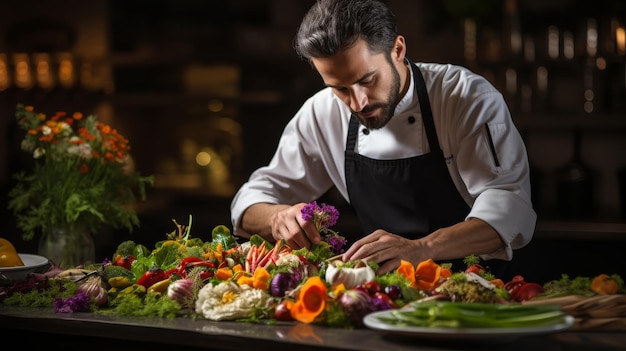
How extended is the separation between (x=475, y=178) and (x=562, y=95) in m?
2.60

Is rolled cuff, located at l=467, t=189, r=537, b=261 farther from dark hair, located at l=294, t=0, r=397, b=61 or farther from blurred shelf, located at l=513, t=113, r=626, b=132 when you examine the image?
blurred shelf, located at l=513, t=113, r=626, b=132

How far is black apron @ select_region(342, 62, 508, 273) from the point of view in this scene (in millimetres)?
2914

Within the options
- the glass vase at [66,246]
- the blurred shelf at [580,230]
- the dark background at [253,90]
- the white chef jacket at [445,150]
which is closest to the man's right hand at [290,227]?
the white chef jacket at [445,150]

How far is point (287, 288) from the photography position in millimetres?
2012

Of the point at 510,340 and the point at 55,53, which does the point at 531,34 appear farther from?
the point at 510,340

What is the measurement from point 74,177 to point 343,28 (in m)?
1.01

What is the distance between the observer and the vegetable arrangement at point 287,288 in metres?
1.86

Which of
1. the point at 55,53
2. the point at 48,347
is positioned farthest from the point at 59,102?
the point at 48,347

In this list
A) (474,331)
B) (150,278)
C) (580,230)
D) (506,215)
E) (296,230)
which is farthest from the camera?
(580,230)

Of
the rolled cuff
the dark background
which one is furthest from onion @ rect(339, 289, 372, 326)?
the dark background

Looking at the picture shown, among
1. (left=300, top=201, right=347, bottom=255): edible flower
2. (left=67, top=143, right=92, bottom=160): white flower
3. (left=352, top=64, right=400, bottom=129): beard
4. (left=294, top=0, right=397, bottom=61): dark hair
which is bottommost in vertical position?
(left=300, top=201, right=347, bottom=255): edible flower

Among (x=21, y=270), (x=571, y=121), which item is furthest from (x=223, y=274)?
(x=571, y=121)

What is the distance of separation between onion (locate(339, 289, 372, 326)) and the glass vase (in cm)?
127

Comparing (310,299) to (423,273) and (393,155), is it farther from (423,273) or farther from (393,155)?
(393,155)
